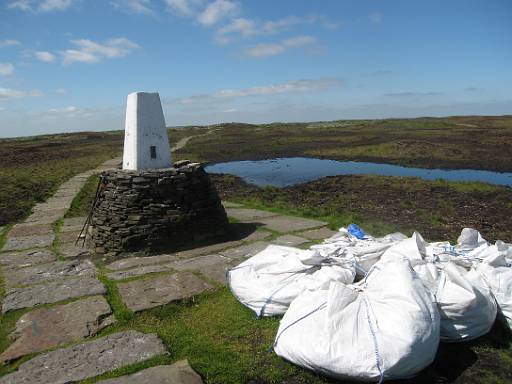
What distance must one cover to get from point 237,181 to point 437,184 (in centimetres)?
946

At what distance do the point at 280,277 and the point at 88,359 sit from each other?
235cm

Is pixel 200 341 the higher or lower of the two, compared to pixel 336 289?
lower

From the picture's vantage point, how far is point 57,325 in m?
5.05

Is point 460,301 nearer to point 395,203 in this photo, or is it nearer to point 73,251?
point 73,251

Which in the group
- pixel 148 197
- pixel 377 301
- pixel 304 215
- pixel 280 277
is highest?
pixel 148 197

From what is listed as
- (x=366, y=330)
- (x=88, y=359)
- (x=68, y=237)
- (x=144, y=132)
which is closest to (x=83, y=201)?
(x=68, y=237)

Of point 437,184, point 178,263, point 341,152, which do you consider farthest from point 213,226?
point 341,152

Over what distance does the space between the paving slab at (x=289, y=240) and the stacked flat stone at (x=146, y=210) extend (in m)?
1.77

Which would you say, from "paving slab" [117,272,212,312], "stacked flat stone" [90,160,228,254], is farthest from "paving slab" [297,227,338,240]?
"paving slab" [117,272,212,312]

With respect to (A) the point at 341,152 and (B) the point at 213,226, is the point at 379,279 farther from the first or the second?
(A) the point at 341,152

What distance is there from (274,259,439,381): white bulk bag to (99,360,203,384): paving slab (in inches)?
34.7

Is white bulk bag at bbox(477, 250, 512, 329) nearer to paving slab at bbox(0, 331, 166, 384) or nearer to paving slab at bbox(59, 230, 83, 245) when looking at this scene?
paving slab at bbox(0, 331, 166, 384)

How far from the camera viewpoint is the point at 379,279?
170 inches

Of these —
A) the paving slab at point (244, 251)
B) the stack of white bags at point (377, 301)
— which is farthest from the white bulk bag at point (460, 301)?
the paving slab at point (244, 251)
